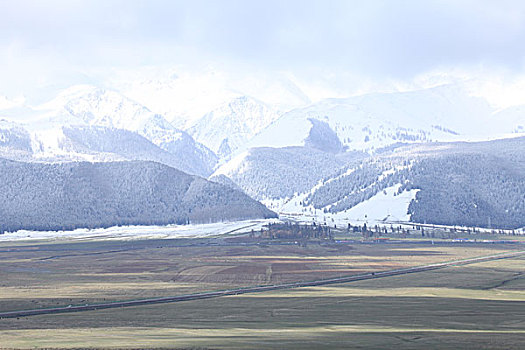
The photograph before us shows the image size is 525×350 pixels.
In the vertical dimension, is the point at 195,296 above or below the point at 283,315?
above

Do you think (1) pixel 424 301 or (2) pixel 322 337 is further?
(1) pixel 424 301

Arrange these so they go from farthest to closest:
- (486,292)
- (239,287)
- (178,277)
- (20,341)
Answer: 1. (178,277)
2. (239,287)
3. (486,292)
4. (20,341)

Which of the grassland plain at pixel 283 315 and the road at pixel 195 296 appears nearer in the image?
the grassland plain at pixel 283 315

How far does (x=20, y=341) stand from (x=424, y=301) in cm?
6286

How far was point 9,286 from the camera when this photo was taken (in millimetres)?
172875

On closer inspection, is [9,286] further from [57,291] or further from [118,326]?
[118,326]

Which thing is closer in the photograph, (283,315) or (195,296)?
(283,315)

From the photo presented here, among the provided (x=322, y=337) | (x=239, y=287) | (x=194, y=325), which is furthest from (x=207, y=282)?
(x=322, y=337)

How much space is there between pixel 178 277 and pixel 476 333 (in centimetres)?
9206

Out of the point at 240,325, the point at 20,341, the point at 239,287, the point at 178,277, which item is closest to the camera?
the point at 20,341

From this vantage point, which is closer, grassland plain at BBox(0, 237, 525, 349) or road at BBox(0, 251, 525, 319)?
grassland plain at BBox(0, 237, 525, 349)

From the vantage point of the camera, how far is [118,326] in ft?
382

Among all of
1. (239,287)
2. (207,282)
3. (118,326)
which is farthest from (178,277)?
(118,326)

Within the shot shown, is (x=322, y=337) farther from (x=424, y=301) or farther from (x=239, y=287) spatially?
(x=239, y=287)
